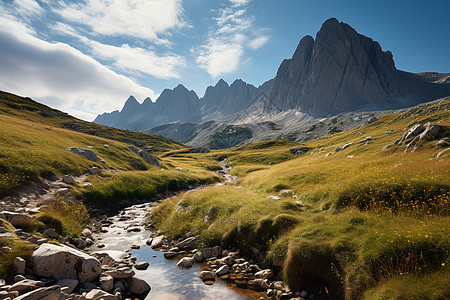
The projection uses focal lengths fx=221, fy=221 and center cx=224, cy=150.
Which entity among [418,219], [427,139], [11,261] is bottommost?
[11,261]


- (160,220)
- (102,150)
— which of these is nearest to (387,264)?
(160,220)

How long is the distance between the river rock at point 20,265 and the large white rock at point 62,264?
0.45 m

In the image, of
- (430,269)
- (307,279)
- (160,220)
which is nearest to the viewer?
(430,269)

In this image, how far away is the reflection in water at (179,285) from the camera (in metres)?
12.0

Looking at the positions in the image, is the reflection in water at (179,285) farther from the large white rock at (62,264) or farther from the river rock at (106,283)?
the large white rock at (62,264)

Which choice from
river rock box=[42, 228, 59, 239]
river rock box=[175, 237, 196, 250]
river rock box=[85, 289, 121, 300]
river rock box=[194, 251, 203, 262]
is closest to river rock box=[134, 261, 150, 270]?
river rock box=[194, 251, 203, 262]

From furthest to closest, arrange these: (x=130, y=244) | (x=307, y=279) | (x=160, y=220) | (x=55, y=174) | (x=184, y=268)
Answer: (x=55, y=174)
(x=160, y=220)
(x=130, y=244)
(x=184, y=268)
(x=307, y=279)

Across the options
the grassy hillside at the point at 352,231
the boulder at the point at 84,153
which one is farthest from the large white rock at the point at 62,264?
the boulder at the point at 84,153

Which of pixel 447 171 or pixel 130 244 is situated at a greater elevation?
pixel 447 171

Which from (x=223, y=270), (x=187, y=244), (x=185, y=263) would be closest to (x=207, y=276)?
(x=223, y=270)

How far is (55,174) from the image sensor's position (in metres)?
29.8

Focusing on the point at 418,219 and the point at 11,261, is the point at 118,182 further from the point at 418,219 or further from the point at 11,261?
the point at 418,219

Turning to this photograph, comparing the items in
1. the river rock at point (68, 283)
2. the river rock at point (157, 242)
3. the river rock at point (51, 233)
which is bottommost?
the river rock at point (157, 242)

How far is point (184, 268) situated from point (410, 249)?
12843 mm
